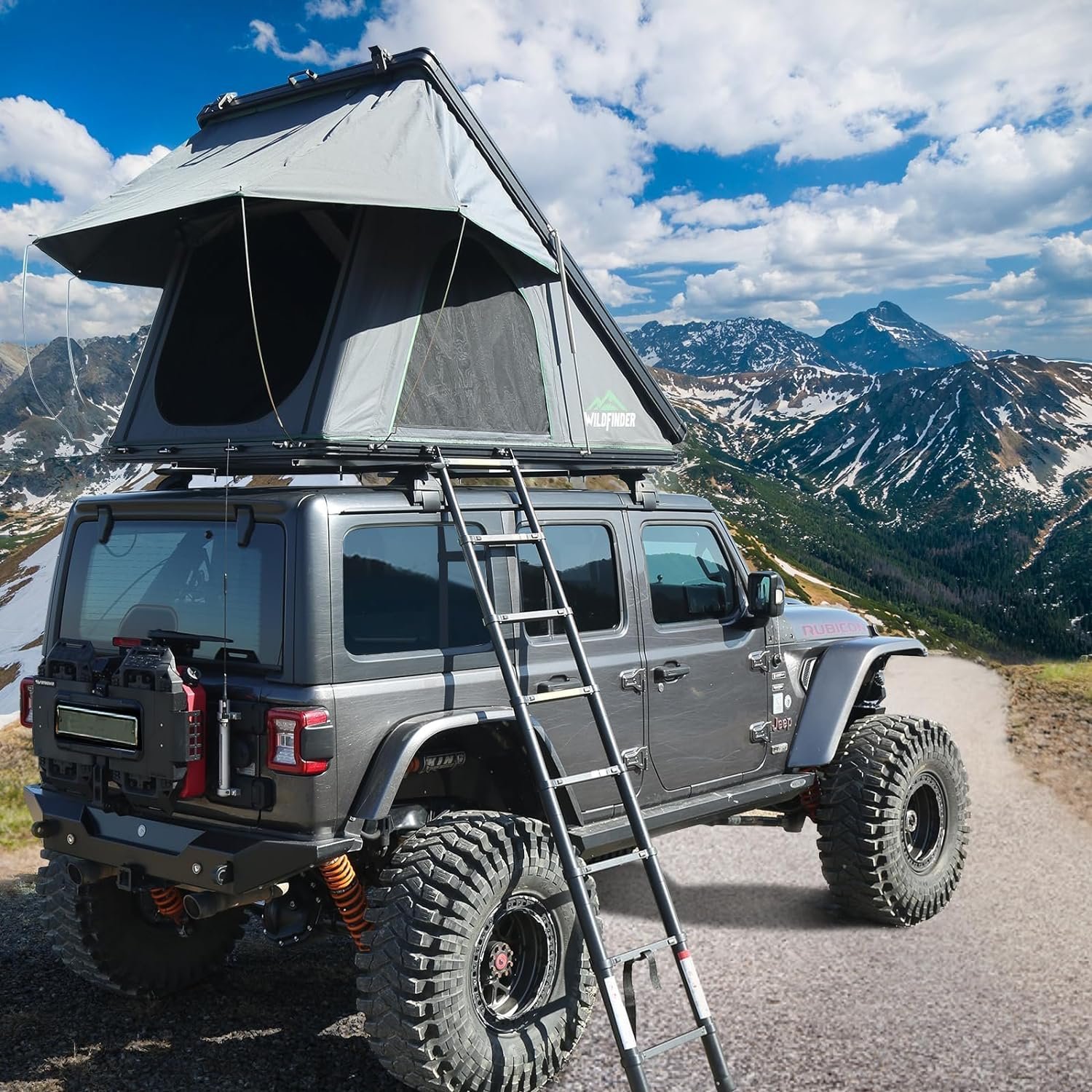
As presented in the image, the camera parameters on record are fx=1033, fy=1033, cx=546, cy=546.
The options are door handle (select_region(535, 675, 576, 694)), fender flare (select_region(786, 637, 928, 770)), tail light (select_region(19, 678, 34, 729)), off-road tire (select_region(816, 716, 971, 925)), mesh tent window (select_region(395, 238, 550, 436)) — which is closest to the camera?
tail light (select_region(19, 678, 34, 729))

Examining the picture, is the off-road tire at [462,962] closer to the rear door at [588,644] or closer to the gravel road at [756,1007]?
the gravel road at [756,1007]

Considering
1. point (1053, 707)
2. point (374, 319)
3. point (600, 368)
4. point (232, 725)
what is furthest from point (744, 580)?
point (1053, 707)

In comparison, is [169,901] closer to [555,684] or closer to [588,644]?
[555,684]

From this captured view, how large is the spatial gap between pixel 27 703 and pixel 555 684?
2.63m

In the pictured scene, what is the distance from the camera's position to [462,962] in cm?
427

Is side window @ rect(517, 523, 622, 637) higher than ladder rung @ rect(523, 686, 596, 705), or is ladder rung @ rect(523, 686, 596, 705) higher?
side window @ rect(517, 523, 622, 637)

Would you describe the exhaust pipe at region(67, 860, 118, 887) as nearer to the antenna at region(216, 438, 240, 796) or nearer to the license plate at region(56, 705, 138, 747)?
the license plate at region(56, 705, 138, 747)

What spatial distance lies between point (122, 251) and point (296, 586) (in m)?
2.73

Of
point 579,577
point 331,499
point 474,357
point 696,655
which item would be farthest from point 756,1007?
point 474,357

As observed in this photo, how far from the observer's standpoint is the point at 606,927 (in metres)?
6.92

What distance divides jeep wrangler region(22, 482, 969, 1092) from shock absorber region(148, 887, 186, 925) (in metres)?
0.01

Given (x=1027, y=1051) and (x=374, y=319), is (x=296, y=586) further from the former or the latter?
(x=1027, y=1051)

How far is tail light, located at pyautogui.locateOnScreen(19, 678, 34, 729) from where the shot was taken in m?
4.98

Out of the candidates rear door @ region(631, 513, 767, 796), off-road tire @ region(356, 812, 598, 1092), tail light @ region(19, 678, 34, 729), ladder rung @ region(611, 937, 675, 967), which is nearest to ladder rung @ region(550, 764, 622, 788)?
off-road tire @ region(356, 812, 598, 1092)
